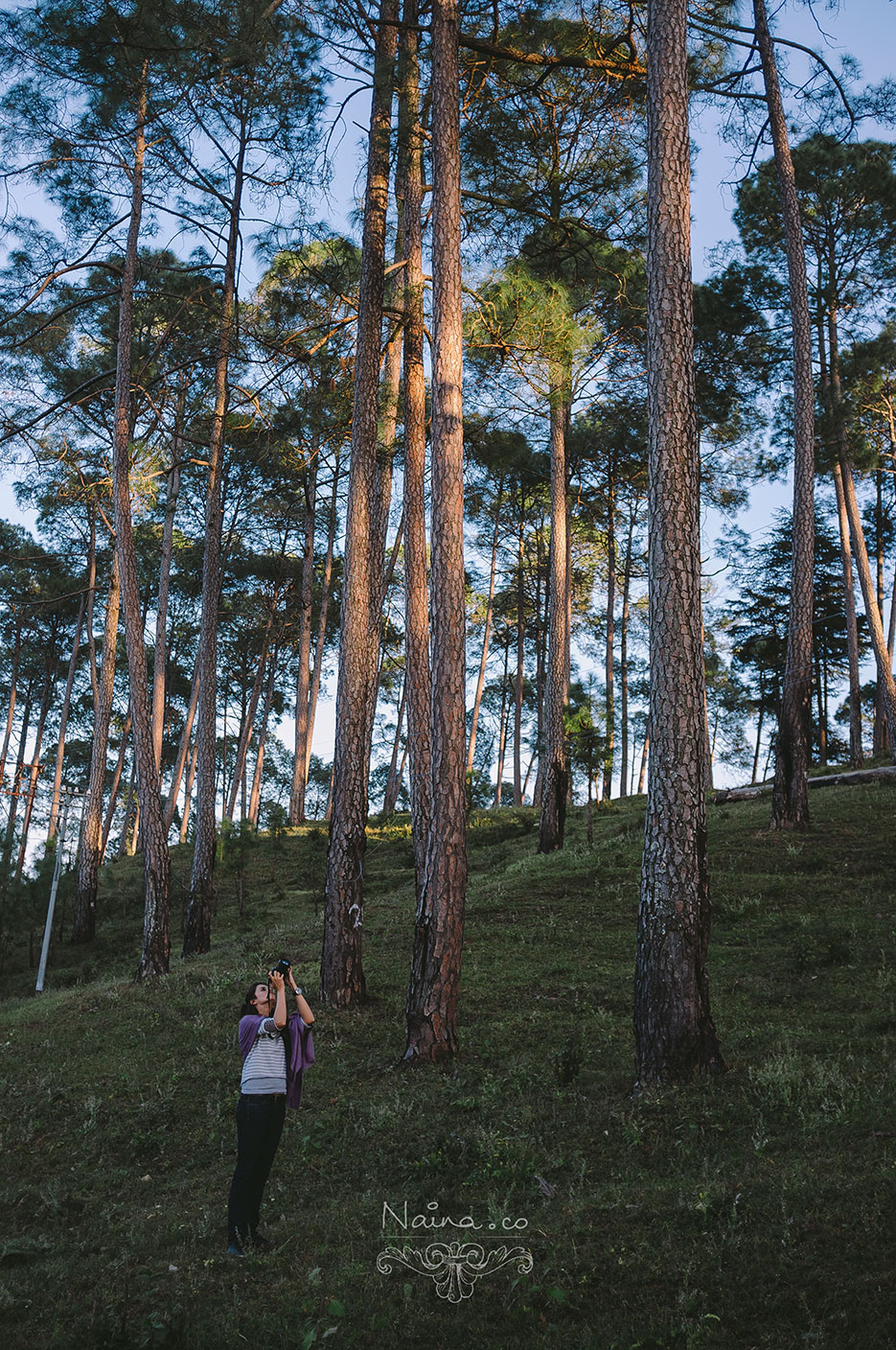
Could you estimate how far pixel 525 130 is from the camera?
11656 mm

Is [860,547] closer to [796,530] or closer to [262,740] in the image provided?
[796,530]

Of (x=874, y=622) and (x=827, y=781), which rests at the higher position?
(x=874, y=622)

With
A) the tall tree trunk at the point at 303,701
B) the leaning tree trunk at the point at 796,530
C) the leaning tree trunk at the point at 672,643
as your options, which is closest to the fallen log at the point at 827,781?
the leaning tree trunk at the point at 796,530

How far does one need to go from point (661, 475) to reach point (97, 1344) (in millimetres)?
6159

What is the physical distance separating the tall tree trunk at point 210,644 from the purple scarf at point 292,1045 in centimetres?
942

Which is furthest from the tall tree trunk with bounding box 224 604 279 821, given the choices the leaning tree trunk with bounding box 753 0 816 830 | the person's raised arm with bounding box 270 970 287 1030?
the person's raised arm with bounding box 270 970 287 1030

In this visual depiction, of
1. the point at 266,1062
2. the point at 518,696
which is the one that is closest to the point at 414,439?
the point at 266,1062

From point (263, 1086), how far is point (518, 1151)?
1639mm

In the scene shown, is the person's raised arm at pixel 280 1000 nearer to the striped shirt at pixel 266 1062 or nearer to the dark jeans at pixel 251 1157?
the striped shirt at pixel 266 1062

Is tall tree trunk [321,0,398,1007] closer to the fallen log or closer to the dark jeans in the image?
the dark jeans

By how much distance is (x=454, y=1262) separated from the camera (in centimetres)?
436

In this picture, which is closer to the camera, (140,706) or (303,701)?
(140,706)

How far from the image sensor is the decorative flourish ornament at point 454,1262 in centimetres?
414

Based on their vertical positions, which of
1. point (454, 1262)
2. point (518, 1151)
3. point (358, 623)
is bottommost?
point (454, 1262)
